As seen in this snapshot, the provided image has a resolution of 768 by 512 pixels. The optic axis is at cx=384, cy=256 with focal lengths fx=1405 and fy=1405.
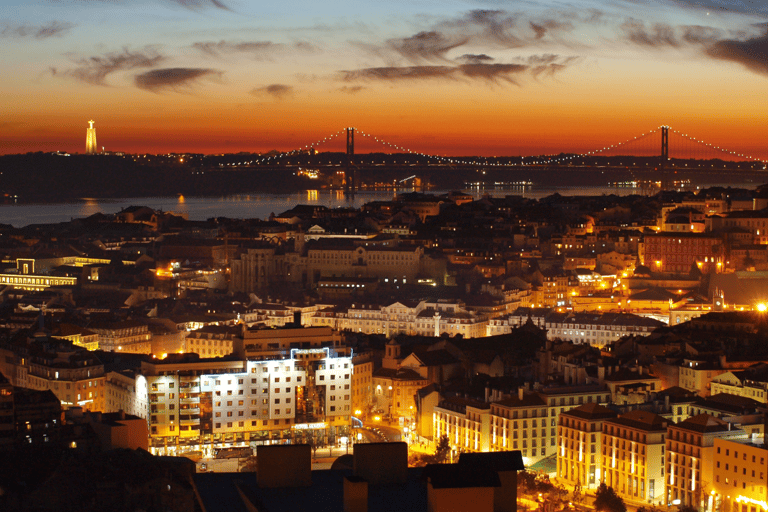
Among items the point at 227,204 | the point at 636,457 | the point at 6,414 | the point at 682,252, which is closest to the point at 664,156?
the point at 682,252

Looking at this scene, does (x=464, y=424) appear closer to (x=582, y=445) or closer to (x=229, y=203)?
(x=582, y=445)

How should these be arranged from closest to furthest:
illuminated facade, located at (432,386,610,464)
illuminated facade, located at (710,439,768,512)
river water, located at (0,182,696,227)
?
illuminated facade, located at (710,439,768,512) < illuminated facade, located at (432,386,610,464) < river water, located at (0,182,696,227)

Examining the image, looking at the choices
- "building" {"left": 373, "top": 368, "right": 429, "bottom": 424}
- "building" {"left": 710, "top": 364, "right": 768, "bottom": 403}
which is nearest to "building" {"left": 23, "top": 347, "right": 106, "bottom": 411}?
"building" {"left": 373, "top": 368, "right": 429, "bottom": 424}

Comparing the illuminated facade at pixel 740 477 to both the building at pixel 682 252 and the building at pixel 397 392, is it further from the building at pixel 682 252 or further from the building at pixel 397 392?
the building at pixel 682 252

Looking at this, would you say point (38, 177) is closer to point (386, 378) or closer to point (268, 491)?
point (386, 378)

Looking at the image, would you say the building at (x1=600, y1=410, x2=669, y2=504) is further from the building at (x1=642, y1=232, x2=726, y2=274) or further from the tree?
the building at (x1=642, y1=232, x2=726, y2=274)

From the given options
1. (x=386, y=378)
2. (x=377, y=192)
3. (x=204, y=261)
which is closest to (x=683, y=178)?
(x=377, y=192)
